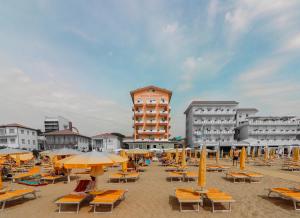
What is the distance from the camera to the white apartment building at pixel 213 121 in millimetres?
52025

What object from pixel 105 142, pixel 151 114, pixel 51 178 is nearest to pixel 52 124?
pixel 105 142

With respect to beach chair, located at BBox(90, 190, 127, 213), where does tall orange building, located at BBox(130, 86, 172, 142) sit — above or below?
above

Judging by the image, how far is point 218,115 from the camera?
174 feet

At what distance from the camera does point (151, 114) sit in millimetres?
48094

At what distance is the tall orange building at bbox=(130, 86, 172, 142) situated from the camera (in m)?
47.7

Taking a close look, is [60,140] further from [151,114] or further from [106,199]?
[106,199]

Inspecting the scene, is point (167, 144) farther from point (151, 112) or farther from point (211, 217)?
point (211, 217)

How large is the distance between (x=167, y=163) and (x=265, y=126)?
4518 centimetres

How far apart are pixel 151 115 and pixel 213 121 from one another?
63.1ft

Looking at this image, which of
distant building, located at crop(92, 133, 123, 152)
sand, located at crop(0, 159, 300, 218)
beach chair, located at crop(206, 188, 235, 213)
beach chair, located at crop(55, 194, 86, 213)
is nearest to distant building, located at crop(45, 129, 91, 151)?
distant building, located at crop(92, 133, 123, 152)

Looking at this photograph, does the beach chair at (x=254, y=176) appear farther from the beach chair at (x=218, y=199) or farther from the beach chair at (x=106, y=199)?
the beach chair at (x=106, y=199)

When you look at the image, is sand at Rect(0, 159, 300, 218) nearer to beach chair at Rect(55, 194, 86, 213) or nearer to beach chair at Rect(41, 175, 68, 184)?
beach chair at Rect(55, 194, 86, 213)

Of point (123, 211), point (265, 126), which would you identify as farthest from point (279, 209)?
point (265, 126)

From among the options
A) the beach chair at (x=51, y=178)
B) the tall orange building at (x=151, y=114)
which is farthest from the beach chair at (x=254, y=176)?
the tall orange building at (x=151, y=114)
